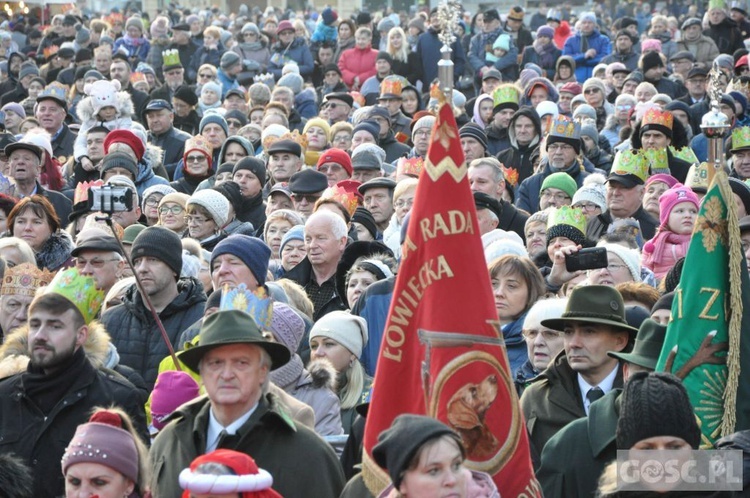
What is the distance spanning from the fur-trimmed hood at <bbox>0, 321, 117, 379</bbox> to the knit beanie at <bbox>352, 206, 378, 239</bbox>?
13.0ft

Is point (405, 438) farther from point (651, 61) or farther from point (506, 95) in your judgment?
point (651, 61)

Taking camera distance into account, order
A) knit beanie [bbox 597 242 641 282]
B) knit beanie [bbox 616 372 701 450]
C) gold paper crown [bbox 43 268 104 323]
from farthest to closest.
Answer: knit beanie [bbox 597 242 641 282] < gold paper crown [bbox 43 268 104 323] < knit beanie [bbox 616 372 701 450]

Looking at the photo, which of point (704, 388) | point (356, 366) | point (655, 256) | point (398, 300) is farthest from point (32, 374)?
point (655, 256)

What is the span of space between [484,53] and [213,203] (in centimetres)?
1233

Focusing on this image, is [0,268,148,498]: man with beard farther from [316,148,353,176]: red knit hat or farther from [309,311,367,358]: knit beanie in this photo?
[316,148,353,176]: red knit hat

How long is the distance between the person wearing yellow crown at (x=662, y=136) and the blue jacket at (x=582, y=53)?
810 centimetres

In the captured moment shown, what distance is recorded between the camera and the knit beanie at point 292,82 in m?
20.0

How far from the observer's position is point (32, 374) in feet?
22.5

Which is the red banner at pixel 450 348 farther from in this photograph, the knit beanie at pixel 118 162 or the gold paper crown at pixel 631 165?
the knit beanie at pixel 118 162

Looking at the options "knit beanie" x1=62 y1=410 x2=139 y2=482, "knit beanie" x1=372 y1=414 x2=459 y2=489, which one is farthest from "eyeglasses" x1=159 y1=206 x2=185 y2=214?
"knit beanie" x1=372 y1=414 x2=459 y2=489

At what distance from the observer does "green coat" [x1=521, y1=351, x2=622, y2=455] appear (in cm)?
656

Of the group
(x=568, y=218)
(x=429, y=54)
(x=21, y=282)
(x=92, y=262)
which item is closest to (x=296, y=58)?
(x=429, y=54)

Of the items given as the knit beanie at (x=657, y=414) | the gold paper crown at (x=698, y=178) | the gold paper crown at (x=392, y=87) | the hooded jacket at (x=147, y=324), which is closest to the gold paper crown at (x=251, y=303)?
the hooded jacket at (x=147, y=324)

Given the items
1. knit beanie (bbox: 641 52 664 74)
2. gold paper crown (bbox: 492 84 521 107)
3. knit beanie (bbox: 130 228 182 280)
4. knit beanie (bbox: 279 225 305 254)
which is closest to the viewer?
knit beanie (bbox: 130 228 182 280)
